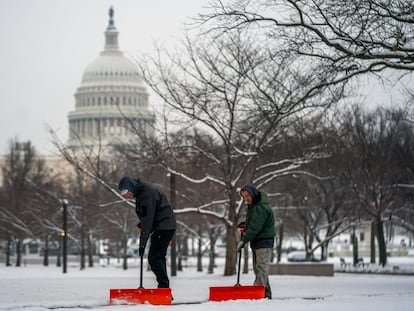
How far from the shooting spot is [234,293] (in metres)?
12.4

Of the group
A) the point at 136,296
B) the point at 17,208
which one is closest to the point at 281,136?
the point at 136,296

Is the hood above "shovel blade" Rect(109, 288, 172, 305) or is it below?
above

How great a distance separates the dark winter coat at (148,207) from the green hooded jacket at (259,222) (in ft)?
3.63

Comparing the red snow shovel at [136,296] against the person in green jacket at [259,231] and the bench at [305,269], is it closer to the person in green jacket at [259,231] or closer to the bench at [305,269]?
the person in green jacket at [259,231]

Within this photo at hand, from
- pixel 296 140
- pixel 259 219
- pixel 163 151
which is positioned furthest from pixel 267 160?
pixel 259 219

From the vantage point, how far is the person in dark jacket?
1239cm

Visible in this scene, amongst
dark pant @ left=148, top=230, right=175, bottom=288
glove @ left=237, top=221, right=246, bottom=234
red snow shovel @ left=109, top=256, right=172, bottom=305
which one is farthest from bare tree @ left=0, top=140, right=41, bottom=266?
red snow shovel @ left=109, top=256, right=172, bottom=305

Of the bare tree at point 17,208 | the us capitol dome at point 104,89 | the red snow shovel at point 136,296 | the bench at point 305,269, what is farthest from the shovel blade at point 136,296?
the us capitol dome at point 104,89

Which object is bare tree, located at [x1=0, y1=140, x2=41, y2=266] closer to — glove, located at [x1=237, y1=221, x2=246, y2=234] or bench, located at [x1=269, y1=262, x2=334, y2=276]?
bench, located at [x1=269, y1=262, x2=334, y2=276]

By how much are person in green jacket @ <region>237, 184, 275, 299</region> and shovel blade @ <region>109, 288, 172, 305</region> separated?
1.72 m

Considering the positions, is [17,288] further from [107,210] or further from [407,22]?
[107,210]

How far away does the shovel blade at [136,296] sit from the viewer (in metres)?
11.7

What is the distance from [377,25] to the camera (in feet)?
54.0

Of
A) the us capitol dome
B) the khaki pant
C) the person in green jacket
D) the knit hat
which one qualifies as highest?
the us capitol dome
